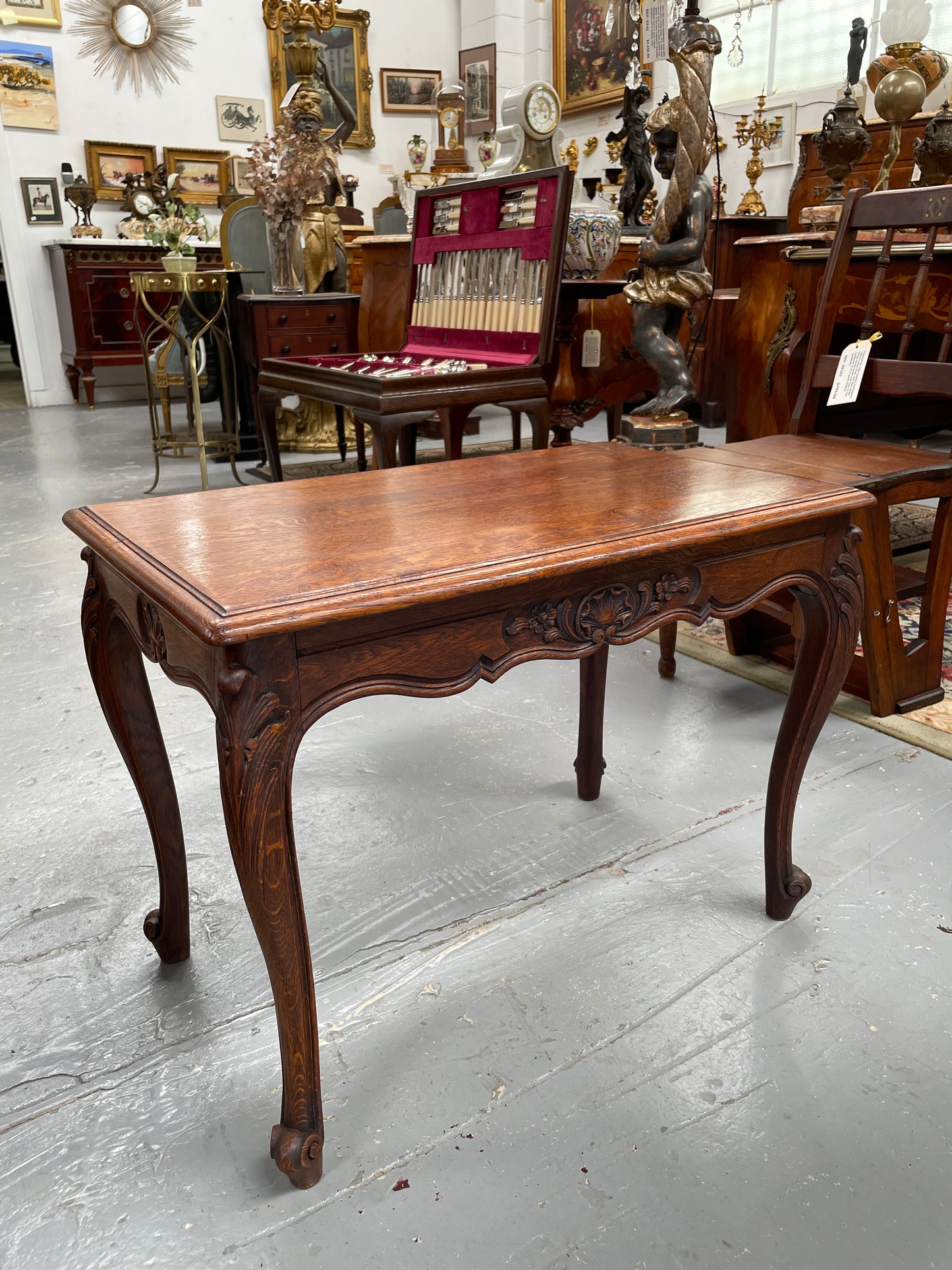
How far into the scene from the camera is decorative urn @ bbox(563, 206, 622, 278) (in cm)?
380

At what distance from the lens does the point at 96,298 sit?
7.12 m

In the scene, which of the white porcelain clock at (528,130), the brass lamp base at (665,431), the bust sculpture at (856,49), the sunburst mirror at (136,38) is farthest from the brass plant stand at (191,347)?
the sunburst mirror at (136,38)

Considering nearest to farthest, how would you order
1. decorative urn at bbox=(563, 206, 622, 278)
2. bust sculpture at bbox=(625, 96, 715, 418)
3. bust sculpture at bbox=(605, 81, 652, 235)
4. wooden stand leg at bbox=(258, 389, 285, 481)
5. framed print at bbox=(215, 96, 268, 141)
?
bust sculpture at bbox=(625, 96, 715, 418)
wooden stand leg at bbox=(258, 389, 285, 481)
decorative urn at bbox=(563, 206, 622, 278)
bust sculpture at bbox=(605, 81, 652, 235)
framed print at bbox=(215, 96, 268, 141)

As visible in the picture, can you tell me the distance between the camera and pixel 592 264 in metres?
3.86

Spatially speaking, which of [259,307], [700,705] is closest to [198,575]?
[700,705]

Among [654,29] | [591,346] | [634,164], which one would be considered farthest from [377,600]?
[634,164]

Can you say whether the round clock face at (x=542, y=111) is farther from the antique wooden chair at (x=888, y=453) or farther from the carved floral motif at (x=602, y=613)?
the carved floral motif at (x=602, y=613)

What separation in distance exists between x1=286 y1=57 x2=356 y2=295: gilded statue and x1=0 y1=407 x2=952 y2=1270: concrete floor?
326 cm

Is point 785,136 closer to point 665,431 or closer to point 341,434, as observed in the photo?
point 341,434

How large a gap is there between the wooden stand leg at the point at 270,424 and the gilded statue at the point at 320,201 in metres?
1.33

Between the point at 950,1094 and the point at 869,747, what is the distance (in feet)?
3.07

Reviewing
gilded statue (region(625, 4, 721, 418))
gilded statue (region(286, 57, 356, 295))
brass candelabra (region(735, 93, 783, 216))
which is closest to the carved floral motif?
gilded statue (region(625, 4, 721, 418))

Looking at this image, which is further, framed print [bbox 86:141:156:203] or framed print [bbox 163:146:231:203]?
framed print [bbox 163:146:231:203]

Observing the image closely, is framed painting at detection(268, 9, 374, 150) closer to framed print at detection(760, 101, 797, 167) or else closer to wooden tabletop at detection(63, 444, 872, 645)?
framed print at detection(760, 101, 797, 167)
